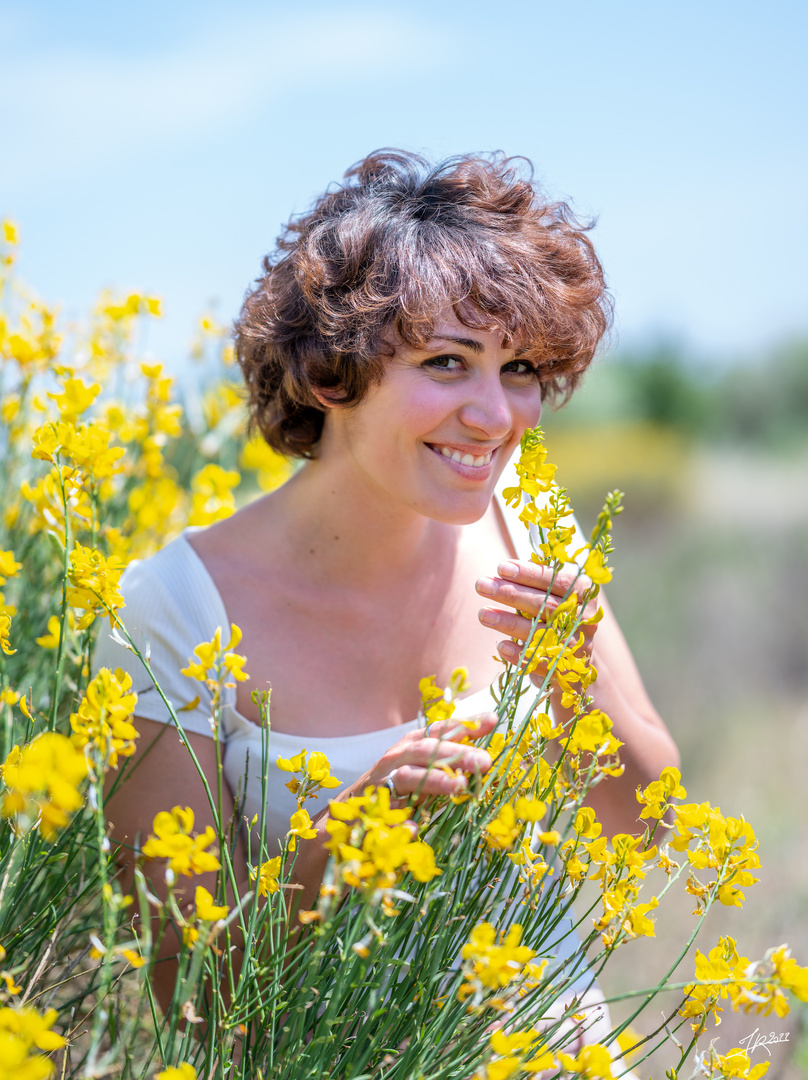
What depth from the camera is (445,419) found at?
1384mm

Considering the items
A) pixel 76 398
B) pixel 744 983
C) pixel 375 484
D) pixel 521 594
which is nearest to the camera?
pixel 744 983

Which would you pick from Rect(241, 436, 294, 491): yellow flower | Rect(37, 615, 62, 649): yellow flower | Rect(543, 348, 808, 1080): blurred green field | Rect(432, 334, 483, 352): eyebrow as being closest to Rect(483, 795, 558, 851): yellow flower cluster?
Rect(37, 615, 62, 649): yellow flower

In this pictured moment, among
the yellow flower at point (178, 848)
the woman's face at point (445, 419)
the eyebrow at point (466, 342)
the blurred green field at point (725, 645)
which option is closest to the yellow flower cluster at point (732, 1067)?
the yellow flower at point (178, 848)

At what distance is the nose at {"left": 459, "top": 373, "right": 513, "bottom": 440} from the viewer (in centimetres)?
137

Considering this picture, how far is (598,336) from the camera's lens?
163cm

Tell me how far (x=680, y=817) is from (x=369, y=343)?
2.75ft

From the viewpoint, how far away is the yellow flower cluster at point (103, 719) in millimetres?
751

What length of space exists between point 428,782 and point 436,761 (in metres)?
0.02

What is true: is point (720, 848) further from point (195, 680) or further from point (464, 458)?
point (195, 680)

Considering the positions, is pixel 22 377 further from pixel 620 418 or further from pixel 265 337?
pixel 620 418

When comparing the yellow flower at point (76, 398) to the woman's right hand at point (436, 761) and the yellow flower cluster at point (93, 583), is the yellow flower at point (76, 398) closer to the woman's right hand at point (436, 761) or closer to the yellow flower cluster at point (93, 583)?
the yellow flower cluster at point (93, 583)

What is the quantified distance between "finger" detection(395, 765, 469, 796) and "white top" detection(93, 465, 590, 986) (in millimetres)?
610

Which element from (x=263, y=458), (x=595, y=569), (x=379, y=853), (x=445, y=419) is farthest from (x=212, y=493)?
(x=379, y=853)

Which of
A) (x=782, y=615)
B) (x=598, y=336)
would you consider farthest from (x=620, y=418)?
(x=598, y=336)
